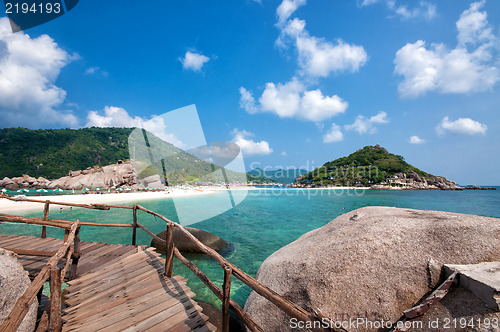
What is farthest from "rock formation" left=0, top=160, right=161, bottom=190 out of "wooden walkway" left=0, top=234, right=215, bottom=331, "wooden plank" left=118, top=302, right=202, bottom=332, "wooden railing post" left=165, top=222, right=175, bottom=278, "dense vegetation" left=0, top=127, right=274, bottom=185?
"wooden plank" left=118, top=302, right=202, bottom=332

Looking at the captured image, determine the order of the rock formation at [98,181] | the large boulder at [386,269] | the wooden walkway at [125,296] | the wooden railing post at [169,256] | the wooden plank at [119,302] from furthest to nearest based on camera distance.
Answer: the rock formation at [98,181]
the wooden railing post at [169,256]
the wooden plank at [119,302]
the wooden walkway at [125,296]
the large boulder at [386,269]

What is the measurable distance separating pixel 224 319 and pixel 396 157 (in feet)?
457

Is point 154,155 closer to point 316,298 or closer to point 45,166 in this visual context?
point 316,298

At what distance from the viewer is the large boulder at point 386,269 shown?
9.83ft

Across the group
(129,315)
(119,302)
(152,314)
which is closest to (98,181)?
(119,302)

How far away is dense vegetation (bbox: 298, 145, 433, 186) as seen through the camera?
98.1 m

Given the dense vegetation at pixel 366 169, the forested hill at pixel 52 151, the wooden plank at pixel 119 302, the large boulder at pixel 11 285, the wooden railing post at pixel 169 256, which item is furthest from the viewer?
the dense vegetation at pixel 366 169

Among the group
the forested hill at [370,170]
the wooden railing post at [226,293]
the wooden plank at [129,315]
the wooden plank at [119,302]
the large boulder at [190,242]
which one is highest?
the forested hill at [370,170]

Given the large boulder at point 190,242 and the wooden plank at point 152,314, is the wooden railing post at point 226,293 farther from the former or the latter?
the large boulder at point 190,242

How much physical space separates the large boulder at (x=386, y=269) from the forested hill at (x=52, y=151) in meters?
103

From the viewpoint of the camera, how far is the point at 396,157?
11288 centimetres

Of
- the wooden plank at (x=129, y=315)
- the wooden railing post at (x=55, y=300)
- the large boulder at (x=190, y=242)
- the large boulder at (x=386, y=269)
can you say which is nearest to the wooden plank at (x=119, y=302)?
the wooden plank at (x=129, y=315)

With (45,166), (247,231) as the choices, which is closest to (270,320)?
(247,231)

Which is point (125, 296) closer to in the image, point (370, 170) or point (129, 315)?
point (129, 315)
